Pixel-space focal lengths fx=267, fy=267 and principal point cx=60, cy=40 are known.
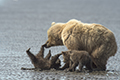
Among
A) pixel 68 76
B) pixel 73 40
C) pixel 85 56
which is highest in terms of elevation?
pixel 73 40

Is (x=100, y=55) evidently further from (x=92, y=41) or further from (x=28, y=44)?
(x=28, y=44)

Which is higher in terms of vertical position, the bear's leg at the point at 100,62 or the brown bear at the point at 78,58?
the brown bear at the point at 78,58

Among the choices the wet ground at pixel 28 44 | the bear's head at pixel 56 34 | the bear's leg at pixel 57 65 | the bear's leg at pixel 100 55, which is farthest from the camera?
the bear's head at pixel 56 34

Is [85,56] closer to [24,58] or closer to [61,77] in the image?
[61,77]

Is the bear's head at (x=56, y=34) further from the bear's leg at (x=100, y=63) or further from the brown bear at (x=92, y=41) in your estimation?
the bear's leg at (x=100, y=63)

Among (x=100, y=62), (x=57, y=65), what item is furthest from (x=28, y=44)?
(x=100, y=62)

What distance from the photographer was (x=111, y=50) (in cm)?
465

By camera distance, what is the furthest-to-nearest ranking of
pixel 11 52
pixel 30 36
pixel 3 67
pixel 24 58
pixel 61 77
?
pixel 30 36 → pixel 11 52 → pixel 24 58 → pixel 3 67 → pixel 61 77

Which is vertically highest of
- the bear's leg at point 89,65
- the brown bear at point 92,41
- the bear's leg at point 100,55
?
the brown bear at point 92,41

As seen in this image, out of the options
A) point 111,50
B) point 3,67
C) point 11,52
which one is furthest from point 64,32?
point 11,52

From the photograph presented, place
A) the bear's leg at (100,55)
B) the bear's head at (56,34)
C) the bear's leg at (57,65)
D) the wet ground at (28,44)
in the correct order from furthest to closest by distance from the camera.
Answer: the bear's head at (56,34) → the bear's leg at (57,65) → the bear's leg at (100,55) → the wet ground at (28,44)

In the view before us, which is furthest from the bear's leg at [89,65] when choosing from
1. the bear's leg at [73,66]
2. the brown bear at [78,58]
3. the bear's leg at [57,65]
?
the bear's leg at [57,65]

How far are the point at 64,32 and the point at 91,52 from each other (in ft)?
1.96

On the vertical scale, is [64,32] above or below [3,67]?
above
